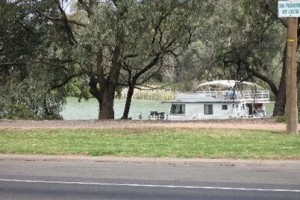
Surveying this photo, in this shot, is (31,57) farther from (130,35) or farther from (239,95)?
(239,95)

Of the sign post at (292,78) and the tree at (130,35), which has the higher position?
the tree at (130,35)

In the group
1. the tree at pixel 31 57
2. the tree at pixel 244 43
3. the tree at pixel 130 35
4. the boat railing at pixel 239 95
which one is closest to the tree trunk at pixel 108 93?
the tree at pixel 130 35

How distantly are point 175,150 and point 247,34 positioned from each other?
1850cm

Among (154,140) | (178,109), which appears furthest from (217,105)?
(154,140)

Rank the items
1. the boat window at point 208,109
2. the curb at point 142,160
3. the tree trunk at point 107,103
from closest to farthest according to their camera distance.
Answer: the curb at point 142,160, the tree trunk at point 107,103, the boat window at point 208,109

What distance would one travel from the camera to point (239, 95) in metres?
48.7

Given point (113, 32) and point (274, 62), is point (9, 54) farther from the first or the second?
point (274, 62)

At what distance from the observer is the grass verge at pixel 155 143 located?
50.8 ft

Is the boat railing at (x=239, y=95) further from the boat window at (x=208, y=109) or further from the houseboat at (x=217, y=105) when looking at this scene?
the boat window at (x=208, y=109)

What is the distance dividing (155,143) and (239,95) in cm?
3191

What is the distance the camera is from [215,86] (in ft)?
169

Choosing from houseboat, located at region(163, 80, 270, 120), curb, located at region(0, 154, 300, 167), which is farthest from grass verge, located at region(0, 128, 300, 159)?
houseboat, located at region(163, 80, 270, 120)

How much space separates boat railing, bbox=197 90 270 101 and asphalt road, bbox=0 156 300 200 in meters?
31.8

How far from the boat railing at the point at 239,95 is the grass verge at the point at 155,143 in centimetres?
2601
